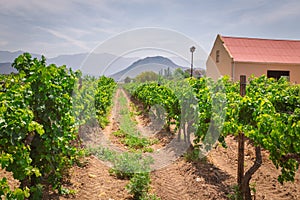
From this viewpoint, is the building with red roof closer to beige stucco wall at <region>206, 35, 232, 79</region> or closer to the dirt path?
beige stucco wall at <region>206, 35, 232, 79</region>

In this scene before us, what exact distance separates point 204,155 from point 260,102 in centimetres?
290

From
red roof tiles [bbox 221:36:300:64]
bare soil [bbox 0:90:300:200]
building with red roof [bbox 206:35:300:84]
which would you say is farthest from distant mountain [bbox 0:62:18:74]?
red roof tiles [bbox 221:36:300:64]

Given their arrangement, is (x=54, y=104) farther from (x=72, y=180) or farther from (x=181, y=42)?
(x=181, y=42)

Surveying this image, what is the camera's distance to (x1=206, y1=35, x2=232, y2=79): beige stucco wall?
22609 millimetres

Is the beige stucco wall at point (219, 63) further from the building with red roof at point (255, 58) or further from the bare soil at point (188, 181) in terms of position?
the bare soil at point (188, 181)

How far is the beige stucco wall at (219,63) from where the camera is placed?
890 inches

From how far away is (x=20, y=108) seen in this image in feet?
10.4

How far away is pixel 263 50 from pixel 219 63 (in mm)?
3809

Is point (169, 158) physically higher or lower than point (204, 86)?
lower

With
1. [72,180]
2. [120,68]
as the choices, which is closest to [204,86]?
[120,68]

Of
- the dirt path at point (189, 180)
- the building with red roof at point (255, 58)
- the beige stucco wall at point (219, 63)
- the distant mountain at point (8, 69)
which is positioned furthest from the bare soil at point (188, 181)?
the beige stucco wall at point (219, 63)

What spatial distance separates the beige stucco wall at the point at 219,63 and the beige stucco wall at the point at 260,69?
24.2 inches

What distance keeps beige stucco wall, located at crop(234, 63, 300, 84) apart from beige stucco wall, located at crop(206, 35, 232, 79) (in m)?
0.62

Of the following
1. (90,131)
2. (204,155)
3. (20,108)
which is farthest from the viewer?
(90,131)
